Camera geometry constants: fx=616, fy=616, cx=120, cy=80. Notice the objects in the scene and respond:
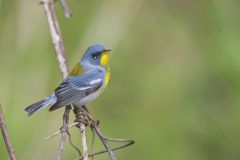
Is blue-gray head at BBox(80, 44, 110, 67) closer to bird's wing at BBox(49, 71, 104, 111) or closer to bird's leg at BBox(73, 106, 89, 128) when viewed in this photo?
bird's wing at BBox(49, 71, 104, 111)

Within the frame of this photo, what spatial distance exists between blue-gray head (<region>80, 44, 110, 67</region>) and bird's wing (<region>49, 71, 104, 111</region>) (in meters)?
0.09

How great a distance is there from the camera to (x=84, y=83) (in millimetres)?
4523

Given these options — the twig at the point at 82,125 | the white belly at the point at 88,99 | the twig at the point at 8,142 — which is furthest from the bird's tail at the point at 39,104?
the twig at the point at 8,142

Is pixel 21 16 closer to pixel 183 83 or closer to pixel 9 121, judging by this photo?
pixel 9 121

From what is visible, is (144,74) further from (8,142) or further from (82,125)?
(8,142)

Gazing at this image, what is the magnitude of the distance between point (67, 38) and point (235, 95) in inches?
63.1

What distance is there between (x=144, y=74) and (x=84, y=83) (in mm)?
1312

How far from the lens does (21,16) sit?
4750mm

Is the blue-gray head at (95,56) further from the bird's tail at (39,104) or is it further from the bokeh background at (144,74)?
the bird's tail at (39,104)

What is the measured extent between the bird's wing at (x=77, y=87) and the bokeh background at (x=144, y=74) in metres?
0.39

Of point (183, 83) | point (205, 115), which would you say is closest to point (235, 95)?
point (205, 115)

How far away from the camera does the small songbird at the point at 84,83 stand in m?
4.17

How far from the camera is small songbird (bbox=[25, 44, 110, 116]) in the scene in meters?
4.17

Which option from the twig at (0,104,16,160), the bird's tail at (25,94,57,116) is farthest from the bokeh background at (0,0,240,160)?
the twig at (0,104,16,160)
